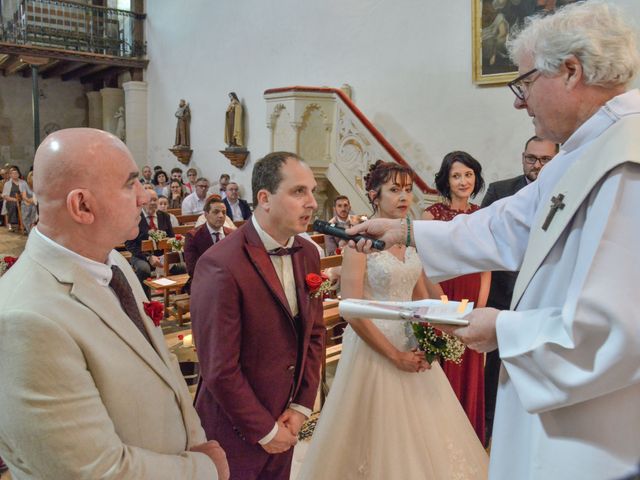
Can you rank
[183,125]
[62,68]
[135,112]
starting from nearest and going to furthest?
[183,125] → [135,112] → [62,68]

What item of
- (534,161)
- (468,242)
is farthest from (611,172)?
(534,161)

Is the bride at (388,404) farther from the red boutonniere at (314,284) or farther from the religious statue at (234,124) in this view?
the religious statue at (234,124)

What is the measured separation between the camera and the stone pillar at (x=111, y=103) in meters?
17.1

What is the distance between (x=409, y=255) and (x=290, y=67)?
28.9 ft

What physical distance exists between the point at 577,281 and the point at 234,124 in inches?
460

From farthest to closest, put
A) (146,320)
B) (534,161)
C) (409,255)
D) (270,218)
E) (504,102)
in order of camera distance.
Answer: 1. (504,102)
2. (534,161)
3. (409,255)
4. (270,218)
5. (146,320)

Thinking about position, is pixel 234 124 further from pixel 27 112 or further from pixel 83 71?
pixel 27 112

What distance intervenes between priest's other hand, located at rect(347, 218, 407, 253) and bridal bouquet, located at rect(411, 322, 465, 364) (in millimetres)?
840

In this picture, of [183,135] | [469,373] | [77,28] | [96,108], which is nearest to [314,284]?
[469,373]

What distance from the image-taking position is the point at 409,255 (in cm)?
301

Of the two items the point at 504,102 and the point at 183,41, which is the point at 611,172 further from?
the point at 183,41

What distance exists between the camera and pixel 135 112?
1636 centimetres

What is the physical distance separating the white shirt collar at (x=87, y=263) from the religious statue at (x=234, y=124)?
11.2 m

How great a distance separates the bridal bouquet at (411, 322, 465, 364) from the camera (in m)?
2.74
